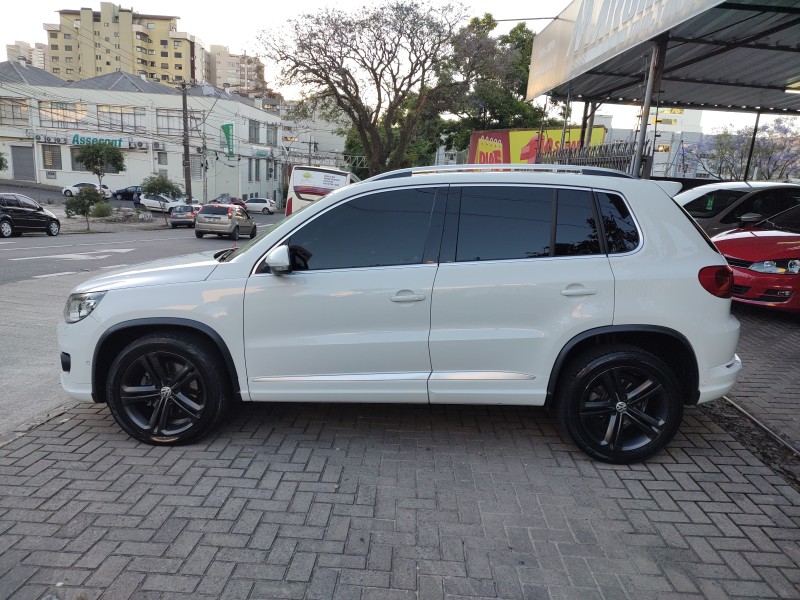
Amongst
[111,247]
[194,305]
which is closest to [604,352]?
[194,305]

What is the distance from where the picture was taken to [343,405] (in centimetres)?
454

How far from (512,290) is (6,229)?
843 inches

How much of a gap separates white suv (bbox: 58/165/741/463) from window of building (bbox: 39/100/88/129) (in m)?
53.6

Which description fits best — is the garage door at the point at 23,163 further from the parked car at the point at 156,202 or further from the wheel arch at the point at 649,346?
the wheel arch at the point at 649,346

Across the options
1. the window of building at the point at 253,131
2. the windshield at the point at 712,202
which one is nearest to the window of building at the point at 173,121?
the window of building at the point at 253,131

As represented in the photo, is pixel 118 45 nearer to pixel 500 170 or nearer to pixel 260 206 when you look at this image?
pixel 260 206

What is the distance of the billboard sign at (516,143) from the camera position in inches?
824

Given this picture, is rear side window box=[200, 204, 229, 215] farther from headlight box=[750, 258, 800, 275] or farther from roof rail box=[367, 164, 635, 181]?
roof rail box=[367, 164, 635, 181]

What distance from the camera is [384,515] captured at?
3041 mm

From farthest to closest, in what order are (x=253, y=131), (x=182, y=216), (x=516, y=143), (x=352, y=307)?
(x=253, y=131) → (x=182, y=216) → (x=516, y=143) → (x=352, y=307)

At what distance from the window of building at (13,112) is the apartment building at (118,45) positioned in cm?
4776

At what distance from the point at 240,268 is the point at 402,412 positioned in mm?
1704

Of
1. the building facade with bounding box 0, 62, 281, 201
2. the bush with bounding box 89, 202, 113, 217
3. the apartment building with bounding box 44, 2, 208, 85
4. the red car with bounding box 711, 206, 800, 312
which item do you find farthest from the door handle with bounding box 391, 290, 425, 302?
the apartment building with bounding box 44, 2, 208, 85

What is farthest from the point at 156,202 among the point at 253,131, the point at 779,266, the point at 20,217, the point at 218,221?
the point at 779,266
